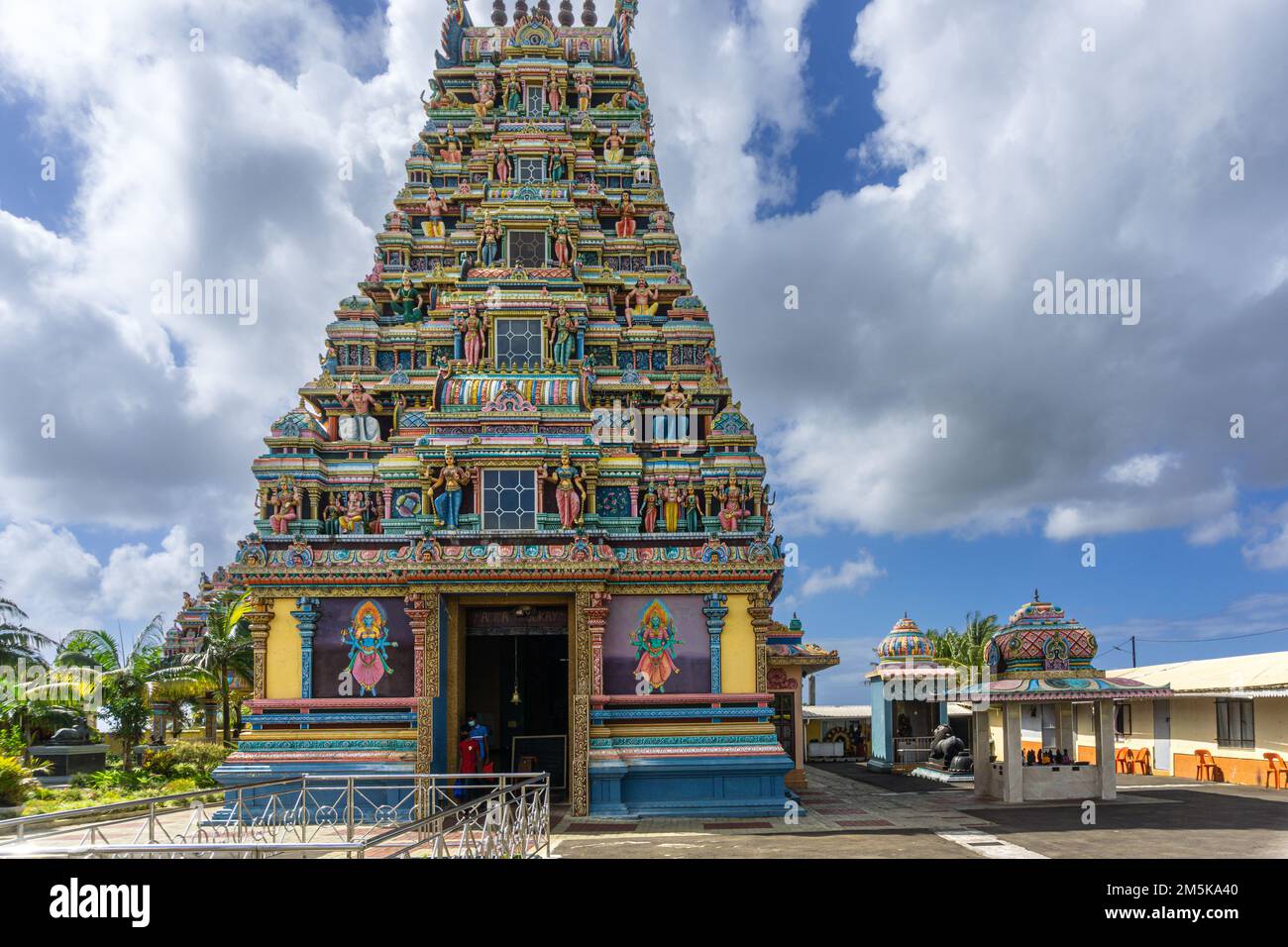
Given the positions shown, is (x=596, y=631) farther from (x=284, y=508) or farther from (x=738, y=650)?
(x=284, y=508)

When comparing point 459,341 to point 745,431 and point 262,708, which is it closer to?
point 745,431

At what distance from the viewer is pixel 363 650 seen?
74.8 feet

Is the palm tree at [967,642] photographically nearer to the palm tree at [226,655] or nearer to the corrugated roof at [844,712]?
the corrugated roof at [844,712]

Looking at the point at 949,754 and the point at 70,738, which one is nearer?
the point at 949,754

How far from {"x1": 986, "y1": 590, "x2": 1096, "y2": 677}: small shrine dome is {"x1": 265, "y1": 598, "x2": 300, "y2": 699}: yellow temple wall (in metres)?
17.8

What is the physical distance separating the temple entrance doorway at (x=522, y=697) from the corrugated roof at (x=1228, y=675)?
48.7 ft

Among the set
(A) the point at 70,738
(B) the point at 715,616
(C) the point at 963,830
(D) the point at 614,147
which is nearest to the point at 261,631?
(B) the point at 715,616

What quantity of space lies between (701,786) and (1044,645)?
31.2ft

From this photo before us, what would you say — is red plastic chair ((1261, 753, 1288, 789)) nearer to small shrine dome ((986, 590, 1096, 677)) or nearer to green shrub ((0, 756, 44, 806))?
small shrine dome ((986, 590, 1096, 677))

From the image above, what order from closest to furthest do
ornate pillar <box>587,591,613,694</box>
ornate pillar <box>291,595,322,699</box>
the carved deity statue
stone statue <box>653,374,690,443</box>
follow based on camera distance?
1. ornate pillar <box>587,591,613,694</box>
2. ornate pillar <box>291,595,322,699</box>
3. the carved deity statue
4. stone statue <box>653,374,690,443</box>

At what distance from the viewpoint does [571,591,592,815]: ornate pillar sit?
70.5 feet

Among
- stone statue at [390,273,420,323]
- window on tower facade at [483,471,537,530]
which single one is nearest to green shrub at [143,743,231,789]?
window on tower facade at [483,471,537,530]
